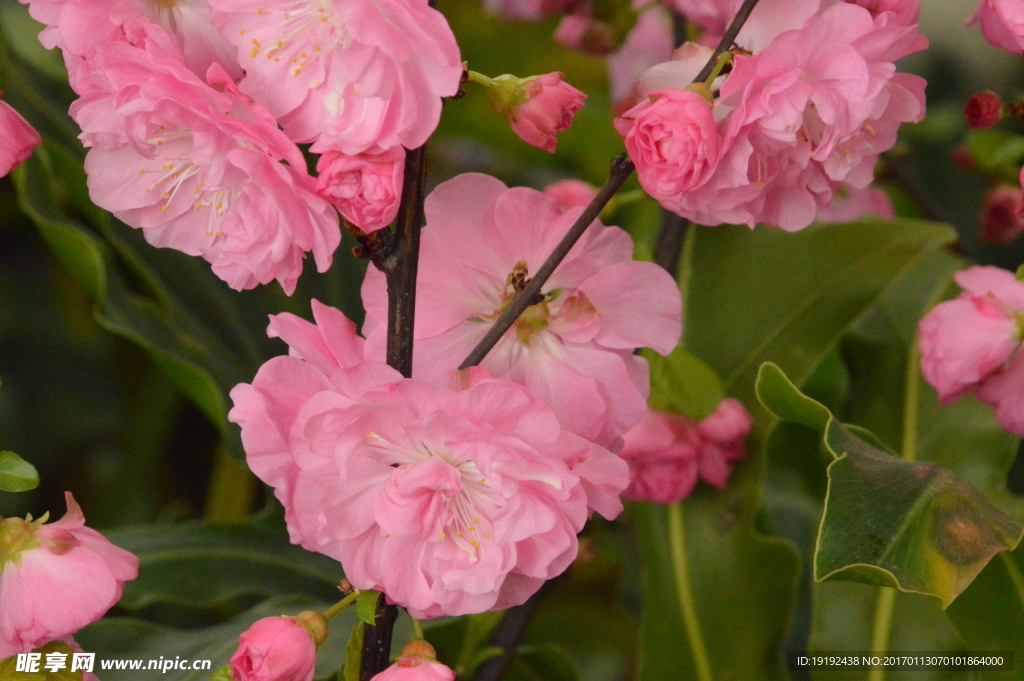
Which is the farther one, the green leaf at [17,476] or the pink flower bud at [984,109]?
the pink flower bud at [984,109]

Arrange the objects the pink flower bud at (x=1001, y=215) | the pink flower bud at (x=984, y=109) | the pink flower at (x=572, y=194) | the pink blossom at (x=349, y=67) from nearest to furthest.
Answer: the pink blossom at (x=349, y=67)
the pink flower bud at (x=984, y=109)
the pink flower at (x=572, y=194)
the pink flower bud at (x=1001, y=215)

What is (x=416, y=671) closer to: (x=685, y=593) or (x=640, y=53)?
(x=685, y=593)

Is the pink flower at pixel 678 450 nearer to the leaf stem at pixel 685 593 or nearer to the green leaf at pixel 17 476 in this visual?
the leaf stem at pixel 685 593

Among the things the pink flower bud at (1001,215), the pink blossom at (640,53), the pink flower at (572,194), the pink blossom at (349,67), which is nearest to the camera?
the pink blossom at (349,67)

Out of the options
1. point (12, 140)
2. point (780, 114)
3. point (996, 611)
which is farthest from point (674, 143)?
point (996, 611)

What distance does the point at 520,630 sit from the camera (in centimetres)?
50

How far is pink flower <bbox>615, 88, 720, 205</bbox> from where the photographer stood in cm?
31

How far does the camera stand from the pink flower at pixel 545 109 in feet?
1.08

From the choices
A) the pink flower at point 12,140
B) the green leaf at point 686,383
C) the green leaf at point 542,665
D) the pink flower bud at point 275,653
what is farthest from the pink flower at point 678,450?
the pink flower at point 12,140

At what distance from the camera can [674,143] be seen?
314mm

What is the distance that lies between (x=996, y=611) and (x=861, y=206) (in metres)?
0.40

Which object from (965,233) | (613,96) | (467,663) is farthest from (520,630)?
(965,233)

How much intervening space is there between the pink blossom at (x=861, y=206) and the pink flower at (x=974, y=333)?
9.7 inches

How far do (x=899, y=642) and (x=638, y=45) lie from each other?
1.92 ft
